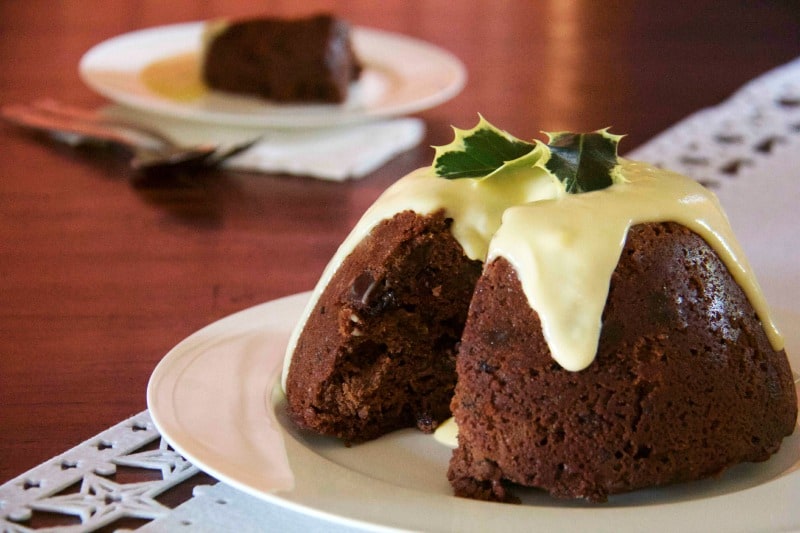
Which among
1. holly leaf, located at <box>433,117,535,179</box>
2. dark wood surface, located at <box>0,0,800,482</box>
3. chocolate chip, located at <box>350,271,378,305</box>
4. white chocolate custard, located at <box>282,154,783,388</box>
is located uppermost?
holly leaf, located at <box>433,117,535,179</box>

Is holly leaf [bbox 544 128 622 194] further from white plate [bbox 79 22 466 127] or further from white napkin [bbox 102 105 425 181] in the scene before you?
white plate [bbox 79 22 466 127]

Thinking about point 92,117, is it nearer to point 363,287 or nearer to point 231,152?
point 231,152

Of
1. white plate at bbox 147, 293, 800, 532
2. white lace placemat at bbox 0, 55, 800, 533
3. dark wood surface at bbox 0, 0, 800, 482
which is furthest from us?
dark wood surface at bbox 0, 0, 800, 482

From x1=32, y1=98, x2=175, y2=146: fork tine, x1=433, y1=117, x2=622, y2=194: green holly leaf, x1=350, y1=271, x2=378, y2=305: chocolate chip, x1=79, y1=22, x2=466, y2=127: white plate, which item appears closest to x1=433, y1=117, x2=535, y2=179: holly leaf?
x1=433, y1=117, x2=622, y2=194: green holly leaf

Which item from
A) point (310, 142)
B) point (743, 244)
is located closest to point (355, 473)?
point (743, 244)

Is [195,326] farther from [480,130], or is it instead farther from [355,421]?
[480,130]

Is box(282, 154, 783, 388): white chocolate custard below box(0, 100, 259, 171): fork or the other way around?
the other way around

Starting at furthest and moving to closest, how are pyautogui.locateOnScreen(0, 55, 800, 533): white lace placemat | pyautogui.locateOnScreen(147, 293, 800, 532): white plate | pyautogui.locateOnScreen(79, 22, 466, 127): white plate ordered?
pyautogui.locateOnScreen(79, 22, 466, 127): white plate
pyautogui.locateOnScreen(0, 55, 800, 533): white lace placemat
pyautogui.locateOnScreen(147, 293, 800, 532): white plate

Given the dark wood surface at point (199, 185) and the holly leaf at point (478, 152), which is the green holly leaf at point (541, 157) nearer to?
the holly leaf at point (478, 152)
